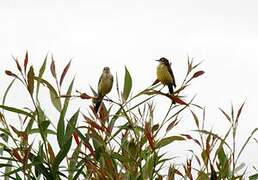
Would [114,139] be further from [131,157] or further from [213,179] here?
[213,179]

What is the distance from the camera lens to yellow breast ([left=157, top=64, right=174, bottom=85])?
10.4 feet

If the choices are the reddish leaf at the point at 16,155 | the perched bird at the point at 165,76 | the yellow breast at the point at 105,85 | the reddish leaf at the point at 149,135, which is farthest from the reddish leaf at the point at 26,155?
the perched bird at the point at 165,76

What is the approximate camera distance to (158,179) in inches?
92.2

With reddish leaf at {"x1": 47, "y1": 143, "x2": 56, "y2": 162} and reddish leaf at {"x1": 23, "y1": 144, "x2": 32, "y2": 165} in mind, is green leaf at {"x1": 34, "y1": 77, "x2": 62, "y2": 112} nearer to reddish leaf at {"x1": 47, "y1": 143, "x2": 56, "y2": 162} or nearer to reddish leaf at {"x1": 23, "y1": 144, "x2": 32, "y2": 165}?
reddish leaf at {"x1": 47, "y1": 143, "x2": 56, "y2": 162}

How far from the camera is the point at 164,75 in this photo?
10.7 feet

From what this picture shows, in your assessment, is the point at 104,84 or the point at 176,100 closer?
the point at 176,100

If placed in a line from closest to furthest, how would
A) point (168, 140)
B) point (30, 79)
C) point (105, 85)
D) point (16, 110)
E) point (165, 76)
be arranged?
point (30, 79)
point (168, 140)
point (16, 110)
point (165, 76)
point (105, 85)

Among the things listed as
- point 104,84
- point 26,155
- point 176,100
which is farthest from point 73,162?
point 104,84

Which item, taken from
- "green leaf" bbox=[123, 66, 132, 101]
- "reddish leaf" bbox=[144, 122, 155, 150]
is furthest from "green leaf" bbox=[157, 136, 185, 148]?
"green leaf" bbox=[123, 66, 132, 101]

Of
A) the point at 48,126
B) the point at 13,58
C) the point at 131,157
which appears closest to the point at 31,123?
the point at 48,126

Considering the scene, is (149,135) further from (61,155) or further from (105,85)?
(105,85)

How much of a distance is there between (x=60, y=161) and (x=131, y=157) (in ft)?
1.18

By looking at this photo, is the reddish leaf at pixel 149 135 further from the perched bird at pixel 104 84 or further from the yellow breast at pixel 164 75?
the yellow breast at pixel 164 75

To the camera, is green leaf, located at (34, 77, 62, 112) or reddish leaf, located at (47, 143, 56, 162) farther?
green leaf, located at (34, 77, 62, 112)
